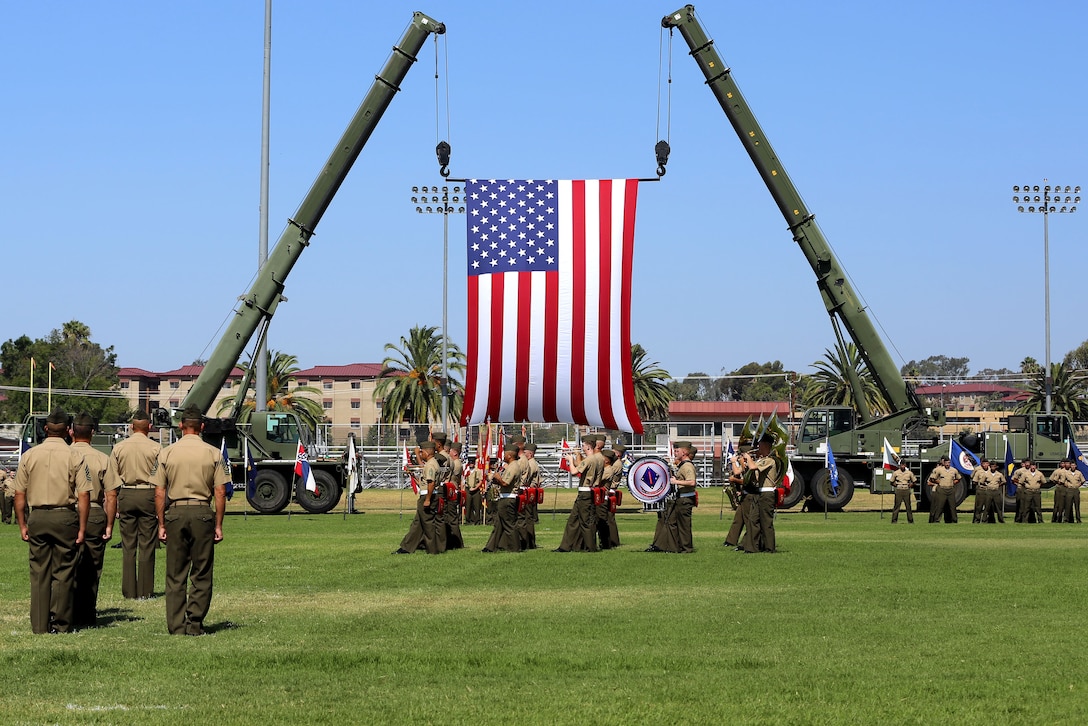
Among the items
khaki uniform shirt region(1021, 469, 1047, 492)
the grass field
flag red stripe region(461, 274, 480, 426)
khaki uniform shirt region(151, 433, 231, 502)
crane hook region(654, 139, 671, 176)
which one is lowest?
the grass field

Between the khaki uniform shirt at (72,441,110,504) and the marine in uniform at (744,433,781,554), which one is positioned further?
the marine in uniform at (744,433,781,554)

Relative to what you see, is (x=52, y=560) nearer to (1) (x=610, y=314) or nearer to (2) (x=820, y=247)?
(1) (x=610, y=314)

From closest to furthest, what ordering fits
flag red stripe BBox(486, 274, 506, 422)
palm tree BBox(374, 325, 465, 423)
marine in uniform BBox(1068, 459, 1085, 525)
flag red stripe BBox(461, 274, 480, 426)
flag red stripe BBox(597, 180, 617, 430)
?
flag red stripe BBox(597, 180, 617, 430)
flag red stripe BBox(486, 274, 506, 422)
flag red stripe BBox(461, 274, 480, 426)
marine in uniform BBox(1068, 459, 1085, 525)
palm tree BBox(374, 325, 465, 423)

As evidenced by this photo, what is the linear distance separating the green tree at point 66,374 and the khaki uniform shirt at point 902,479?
69042 millimetres

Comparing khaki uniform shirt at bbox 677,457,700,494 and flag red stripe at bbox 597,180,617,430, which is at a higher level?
flag red stripe at bbox 597,180,617,430

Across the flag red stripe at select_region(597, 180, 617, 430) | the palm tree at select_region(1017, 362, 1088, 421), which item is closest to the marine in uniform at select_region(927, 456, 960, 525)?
the flag red stripe at select_region(597, 180, 617, 430)

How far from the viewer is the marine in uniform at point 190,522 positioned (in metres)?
12.6

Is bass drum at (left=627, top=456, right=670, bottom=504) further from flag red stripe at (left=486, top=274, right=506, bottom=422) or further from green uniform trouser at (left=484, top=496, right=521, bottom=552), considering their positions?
flag red stripe at (left=486, top=274, right=506, bottom=422)

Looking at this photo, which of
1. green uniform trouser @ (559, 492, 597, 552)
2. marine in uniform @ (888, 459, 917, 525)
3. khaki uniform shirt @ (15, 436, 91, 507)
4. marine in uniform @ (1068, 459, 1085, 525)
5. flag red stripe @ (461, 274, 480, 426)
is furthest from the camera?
marine in uniform @ (1068, 459, 1085, 525)

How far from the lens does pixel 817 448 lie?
1647 inches

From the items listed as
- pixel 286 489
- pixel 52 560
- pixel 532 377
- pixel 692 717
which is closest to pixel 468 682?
pixel 692 717

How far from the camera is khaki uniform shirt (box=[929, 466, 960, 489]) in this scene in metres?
35.5

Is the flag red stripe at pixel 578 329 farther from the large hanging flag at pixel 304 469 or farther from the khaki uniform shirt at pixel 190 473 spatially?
the khaki uniform shirt at pixel 190 473

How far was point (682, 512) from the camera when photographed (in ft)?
76.9
